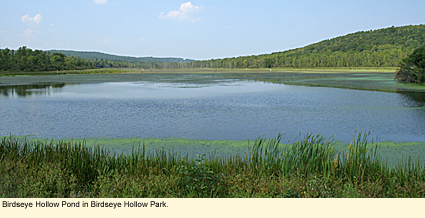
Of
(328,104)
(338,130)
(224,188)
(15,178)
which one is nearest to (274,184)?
(224,188)

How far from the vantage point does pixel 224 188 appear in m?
5.16

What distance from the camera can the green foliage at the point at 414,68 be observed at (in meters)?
29.2

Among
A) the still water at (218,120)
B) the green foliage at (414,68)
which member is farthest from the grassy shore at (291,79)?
the still water at (218,120)

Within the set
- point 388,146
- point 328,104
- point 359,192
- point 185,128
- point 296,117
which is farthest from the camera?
point 328,104

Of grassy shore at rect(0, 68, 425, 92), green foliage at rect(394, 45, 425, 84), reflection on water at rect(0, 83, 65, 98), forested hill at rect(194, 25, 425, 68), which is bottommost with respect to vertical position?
reflection on water at rect(0, 83, 65, 98)

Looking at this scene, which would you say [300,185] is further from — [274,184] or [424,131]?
[424,131]

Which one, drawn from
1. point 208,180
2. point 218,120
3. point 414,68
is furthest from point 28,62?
point 208,180

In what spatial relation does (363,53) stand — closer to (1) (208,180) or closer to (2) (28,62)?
(2) (28,62)

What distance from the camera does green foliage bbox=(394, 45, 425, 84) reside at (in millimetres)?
29172

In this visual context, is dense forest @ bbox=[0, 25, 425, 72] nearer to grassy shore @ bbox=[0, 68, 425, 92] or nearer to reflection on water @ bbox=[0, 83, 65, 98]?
grassy shore @ bbox=[0, 68, 425, 92]

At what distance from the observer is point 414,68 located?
3069cm

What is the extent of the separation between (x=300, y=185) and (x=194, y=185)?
158cm

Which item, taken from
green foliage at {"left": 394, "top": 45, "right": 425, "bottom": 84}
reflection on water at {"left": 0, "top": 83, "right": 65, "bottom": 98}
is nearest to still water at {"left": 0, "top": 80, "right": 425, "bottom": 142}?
reflection on water at {"left": 0, "top": 83, "right": 65, "bottom": 98}

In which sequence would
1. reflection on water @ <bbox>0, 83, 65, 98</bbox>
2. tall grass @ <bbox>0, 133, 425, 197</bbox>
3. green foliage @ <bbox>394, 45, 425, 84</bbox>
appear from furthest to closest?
green foliage @ <bbox>394, 45, 425, 84</bbox>
reflection on water @ <bbox>0, 83, 65, 98</bbox>
tall grass @ <bbox>0, 133, 425, 197</bbox>
